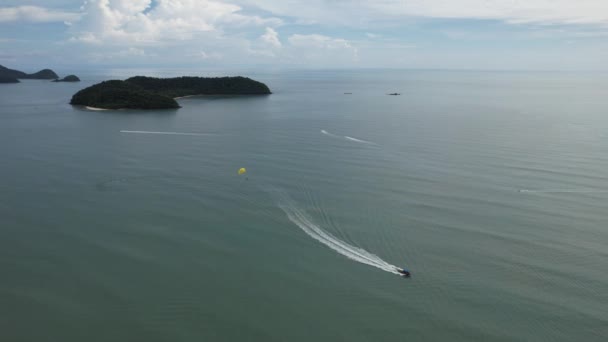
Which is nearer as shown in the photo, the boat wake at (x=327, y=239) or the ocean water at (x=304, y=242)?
the ocean water at (x=304, y=242)

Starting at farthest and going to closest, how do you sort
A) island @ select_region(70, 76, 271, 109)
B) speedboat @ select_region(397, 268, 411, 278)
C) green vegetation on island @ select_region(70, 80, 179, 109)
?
island @ select_region(70, 76, 271, 109)
green vegetation on island @ select_region(70, 80, 179, 109)
speedboat @ select_region(397, 268, 411, 278)

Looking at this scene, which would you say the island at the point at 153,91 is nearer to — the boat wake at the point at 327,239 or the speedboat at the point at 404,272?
the boat wake at the point at 327,239

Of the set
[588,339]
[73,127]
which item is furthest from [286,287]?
[73,127]

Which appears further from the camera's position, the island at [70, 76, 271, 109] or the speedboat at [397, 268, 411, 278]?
the island at [70, 76, 271, 109]

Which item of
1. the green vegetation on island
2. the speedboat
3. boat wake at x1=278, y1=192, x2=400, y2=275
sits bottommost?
the speedboat

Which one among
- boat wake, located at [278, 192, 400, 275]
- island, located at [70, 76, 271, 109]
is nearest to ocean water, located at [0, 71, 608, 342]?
boat wake, located at [278, 192, 400, 275]

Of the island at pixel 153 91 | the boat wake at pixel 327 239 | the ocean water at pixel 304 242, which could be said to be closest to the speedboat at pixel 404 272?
the boat wake at pixel 327 239

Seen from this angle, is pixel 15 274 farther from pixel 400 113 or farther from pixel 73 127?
pixel 400 113

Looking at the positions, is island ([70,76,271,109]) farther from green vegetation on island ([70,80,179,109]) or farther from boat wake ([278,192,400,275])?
boat wake ([278,192,400,275])
